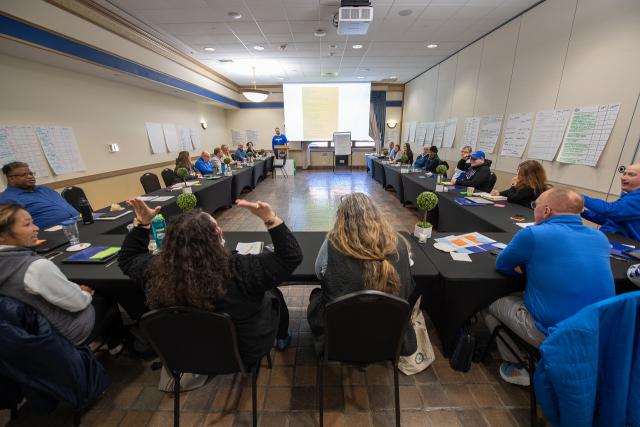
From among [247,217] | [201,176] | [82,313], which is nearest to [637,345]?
[82,313]

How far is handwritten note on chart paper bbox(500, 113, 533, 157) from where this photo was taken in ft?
13.0

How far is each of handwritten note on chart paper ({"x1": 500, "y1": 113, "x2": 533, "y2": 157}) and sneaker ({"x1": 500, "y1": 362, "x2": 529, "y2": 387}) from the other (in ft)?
12.1

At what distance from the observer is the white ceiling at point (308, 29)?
3.60 meters

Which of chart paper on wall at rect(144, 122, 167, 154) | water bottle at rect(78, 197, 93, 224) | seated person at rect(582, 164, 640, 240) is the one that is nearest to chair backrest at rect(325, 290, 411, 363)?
seated person at rect(582, 164, 640, 240)

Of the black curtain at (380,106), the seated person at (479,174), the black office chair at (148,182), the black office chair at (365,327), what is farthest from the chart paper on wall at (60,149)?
the black curtain at (380,106)

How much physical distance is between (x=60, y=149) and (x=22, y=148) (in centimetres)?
51

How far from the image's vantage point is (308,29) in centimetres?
441

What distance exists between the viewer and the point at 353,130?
990 centimetres

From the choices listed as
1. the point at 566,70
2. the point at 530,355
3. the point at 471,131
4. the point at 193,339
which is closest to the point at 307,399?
the point at 193,339

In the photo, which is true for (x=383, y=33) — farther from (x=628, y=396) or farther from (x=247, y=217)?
(x=628, y=396)

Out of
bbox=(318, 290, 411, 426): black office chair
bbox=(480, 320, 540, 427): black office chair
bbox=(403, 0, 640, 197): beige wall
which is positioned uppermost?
bbox=(403, 0, 640, 197): beige wall

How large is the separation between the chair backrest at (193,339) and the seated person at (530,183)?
314cm

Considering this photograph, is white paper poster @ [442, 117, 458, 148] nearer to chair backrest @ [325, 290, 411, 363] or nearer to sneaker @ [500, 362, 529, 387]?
sneaker @ [500, 362, 529, 387]

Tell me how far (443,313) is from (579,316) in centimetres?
78
